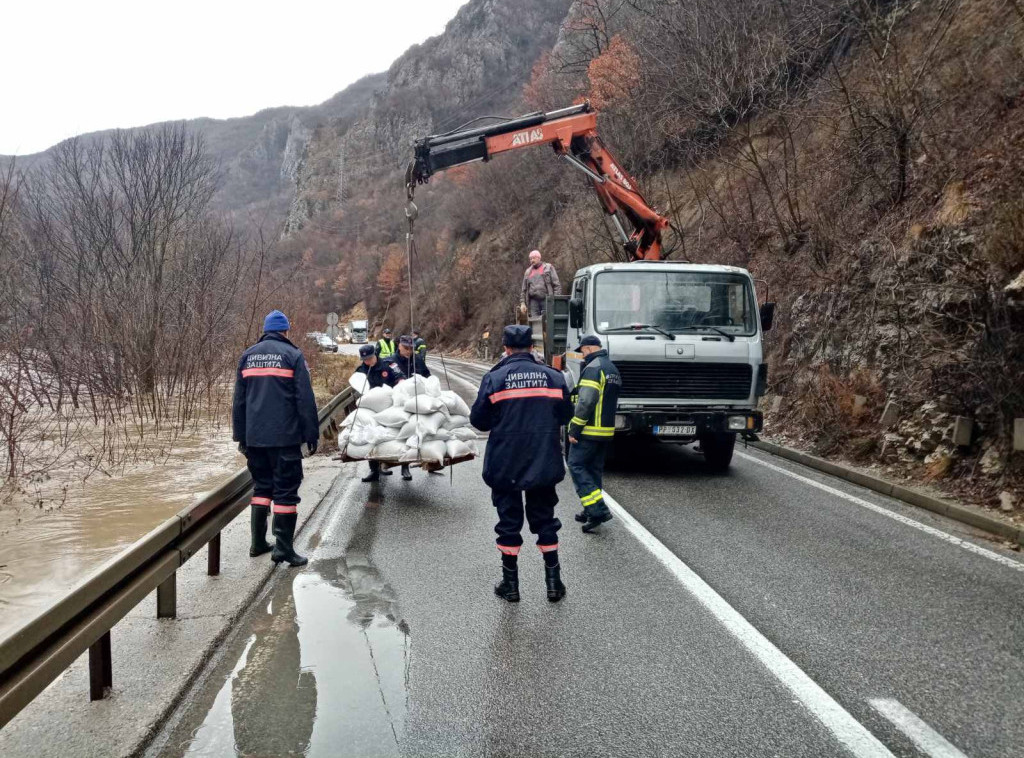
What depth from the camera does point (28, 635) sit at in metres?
2.81

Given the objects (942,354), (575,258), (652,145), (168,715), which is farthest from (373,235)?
(168,715)

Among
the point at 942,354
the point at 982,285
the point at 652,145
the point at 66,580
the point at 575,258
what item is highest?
the point at 652,145

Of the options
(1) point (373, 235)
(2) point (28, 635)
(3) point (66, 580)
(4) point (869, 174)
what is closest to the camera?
(2) point (28, 635)

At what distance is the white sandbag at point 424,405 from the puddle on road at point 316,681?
301 cm

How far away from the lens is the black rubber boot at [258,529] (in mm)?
6074

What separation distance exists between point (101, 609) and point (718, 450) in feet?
25.4

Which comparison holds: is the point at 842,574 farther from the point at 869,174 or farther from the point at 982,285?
the point at 869,174

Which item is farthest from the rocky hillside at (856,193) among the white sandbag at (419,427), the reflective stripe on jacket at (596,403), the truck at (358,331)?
the truck at (358,331)

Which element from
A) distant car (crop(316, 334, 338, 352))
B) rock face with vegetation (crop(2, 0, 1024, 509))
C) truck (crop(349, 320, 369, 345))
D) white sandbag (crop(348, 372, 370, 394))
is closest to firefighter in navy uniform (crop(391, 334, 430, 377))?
rock face with vegetation (crop(2, 0, 1024, 509))

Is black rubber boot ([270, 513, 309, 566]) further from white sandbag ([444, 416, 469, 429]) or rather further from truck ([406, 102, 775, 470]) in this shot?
truck ([406, 102, 775, 470])

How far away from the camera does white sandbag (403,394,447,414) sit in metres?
8.30

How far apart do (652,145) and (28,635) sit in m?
23.5

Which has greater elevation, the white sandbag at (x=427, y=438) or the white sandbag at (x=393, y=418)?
the white sandbag at (x=393, y=418)

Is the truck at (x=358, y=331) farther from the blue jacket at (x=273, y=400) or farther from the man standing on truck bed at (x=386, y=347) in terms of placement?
the blue jacket at (x=273, y=400)
